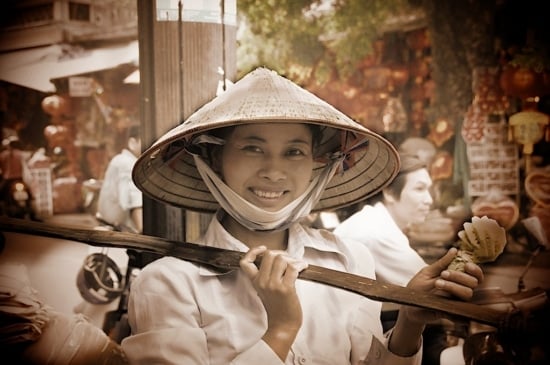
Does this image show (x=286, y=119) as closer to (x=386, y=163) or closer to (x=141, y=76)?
(x=386, y=163)

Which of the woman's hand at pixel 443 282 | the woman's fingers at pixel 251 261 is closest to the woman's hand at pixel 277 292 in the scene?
the woman's fingers at pixel 251 261

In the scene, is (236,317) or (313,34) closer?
(236,317)

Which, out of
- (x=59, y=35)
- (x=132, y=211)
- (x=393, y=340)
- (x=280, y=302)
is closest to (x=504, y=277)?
(x=393, y=340)

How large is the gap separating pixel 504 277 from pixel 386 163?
Answer: 2.07ft

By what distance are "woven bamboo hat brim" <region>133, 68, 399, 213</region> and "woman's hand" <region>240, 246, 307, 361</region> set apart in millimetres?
327

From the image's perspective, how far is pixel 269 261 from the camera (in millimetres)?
2188

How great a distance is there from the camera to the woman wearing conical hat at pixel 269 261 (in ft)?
7.16

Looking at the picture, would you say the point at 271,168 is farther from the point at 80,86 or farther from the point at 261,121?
the point at 80,86

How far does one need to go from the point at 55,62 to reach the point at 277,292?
4.62 feet

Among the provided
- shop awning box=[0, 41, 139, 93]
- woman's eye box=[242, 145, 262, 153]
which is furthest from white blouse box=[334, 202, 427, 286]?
shop awning box=[0, 41, 139, 93]

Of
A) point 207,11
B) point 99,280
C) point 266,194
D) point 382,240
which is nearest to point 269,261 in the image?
point 266,194

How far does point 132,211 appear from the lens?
2.53m

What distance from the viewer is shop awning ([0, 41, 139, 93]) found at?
2494 millimetres

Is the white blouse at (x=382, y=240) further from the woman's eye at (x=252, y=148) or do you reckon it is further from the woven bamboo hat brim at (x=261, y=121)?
the woman's eye at (x=252, y=148)
